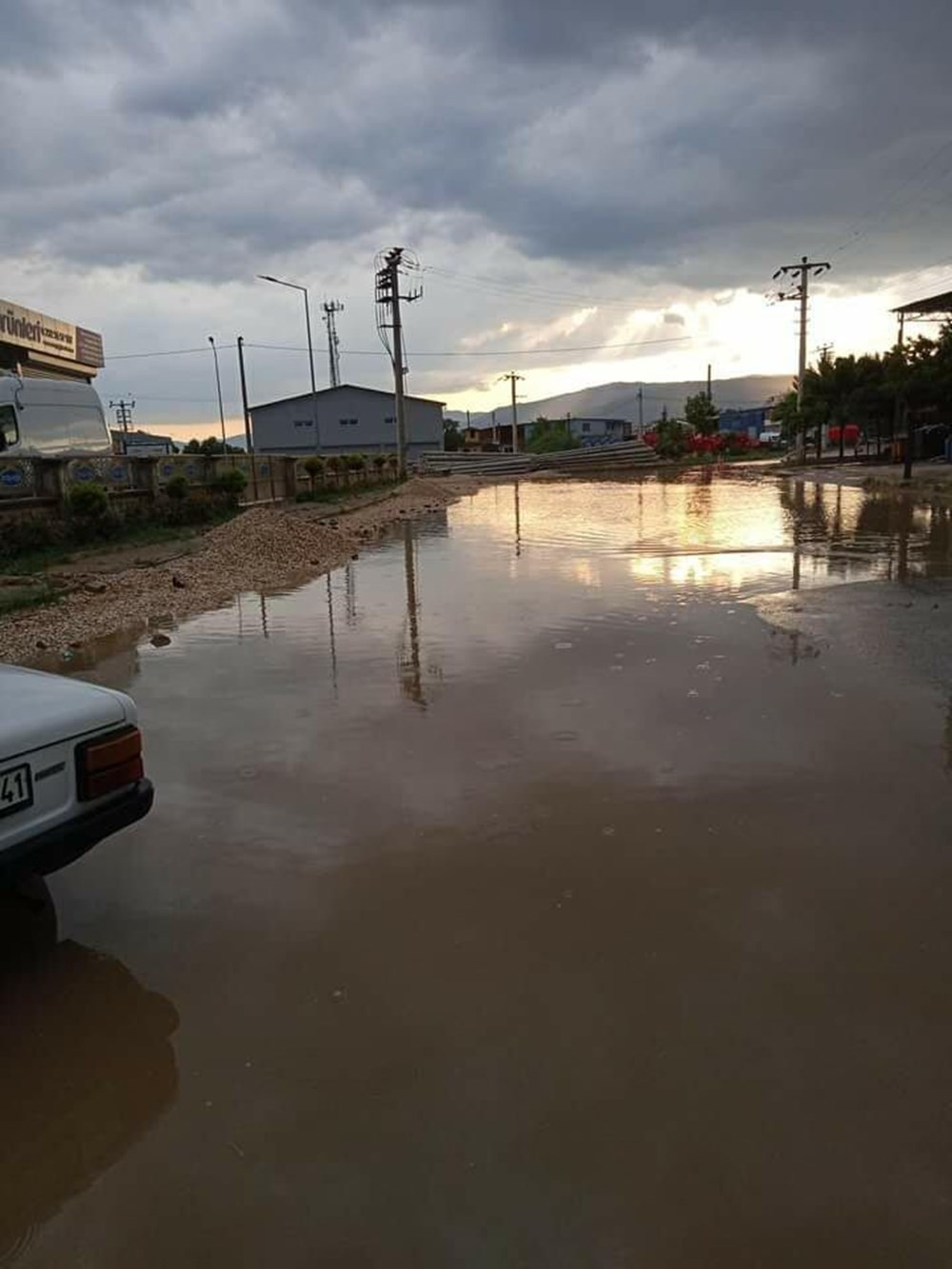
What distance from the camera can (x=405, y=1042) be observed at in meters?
2.71

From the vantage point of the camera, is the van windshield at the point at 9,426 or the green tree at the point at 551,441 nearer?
the van windshield at the point at 9,426

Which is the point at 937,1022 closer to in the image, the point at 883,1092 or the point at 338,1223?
the point at 883,1092

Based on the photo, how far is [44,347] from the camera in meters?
34.4

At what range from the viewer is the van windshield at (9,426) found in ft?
59.2

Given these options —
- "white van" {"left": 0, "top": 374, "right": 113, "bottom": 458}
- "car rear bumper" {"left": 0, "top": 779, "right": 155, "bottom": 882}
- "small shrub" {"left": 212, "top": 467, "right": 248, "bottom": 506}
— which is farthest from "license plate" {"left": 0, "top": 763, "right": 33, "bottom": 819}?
"small shrub" {"left": 212, "top": 467, "right": 248, "bottom": 506}

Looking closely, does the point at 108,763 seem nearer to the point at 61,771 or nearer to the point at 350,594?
the point at 61,771

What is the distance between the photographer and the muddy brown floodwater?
211 centimetres

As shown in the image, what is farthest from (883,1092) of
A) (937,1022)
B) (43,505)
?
(43,505)

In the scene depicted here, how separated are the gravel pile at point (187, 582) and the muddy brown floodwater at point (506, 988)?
9.21 ft

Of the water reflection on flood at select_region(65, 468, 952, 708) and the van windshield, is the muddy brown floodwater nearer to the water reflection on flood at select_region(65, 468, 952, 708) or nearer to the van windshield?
the water reflection on flood at select_region(65, 468, 952, 708)

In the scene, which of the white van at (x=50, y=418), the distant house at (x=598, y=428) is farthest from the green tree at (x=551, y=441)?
the white van at (x=50, y=418)

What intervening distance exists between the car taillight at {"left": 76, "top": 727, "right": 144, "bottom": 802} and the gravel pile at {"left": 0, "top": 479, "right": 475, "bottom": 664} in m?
5.19

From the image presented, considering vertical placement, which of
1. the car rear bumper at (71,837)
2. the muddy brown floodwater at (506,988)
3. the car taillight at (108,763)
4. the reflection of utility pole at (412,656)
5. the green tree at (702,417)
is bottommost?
the muddy brown floodwater at (506,988)

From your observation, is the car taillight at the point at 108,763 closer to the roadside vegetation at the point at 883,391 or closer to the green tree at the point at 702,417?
the roadside vegetation at the point at 883,391
